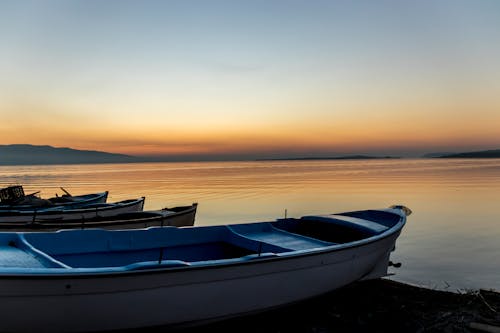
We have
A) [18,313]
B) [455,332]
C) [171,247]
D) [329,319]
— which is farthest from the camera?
[171,247]

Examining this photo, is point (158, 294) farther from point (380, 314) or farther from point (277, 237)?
point (380, 314)

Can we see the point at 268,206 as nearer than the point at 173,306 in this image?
No

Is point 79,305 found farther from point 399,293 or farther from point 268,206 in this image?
point 268,206

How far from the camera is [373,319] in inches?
326

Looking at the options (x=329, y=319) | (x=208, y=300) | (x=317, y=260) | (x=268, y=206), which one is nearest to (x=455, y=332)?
(x=329, y=319)

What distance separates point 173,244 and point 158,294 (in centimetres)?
261

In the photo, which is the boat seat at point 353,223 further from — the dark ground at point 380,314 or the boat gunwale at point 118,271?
the boat gunwale at point 118,271

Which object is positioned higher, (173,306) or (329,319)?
(173,306)

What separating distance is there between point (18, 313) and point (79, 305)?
0.78 metres

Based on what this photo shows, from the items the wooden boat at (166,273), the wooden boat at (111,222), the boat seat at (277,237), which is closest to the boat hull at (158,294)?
the wooden boat at (166,273)

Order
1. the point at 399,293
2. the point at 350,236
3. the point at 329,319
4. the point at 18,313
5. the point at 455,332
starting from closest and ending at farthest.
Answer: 1. the point at 18,313
2. the point at 455,332
3. the point at 329,319
4. the point at 399,293
5. the point at 350,236

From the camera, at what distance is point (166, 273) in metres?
6.29

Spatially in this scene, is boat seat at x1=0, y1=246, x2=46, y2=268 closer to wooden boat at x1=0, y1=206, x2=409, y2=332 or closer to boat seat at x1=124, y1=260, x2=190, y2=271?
wooden boat at x1=0, y1=206, x2=409, y2=332

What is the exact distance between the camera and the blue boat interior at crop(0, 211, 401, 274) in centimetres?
696
